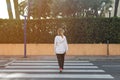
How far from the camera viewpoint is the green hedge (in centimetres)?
2259

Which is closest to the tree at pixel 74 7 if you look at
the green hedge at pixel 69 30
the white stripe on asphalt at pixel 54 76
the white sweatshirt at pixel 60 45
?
the green hedge at pixel 69 30

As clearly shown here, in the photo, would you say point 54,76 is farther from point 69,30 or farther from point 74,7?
point 74,7

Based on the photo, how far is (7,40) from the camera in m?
22.8

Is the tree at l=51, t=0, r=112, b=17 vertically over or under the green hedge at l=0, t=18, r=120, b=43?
over

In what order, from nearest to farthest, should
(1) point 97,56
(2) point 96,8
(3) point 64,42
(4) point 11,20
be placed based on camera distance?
(3) point 64,42 < (1) point 97,56 < (4) point 11,20 < (2) point 96,8

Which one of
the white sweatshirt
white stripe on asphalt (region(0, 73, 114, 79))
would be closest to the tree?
the white sweatshirt

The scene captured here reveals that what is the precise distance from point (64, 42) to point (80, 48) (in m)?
9.00

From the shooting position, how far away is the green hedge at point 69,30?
2259cm

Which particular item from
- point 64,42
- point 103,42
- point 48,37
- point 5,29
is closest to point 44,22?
point 48,37

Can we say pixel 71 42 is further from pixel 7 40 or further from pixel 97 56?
pixel 7 40

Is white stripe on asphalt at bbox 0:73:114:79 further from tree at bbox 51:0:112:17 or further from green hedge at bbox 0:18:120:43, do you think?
tree at bbox 51:0:112:17

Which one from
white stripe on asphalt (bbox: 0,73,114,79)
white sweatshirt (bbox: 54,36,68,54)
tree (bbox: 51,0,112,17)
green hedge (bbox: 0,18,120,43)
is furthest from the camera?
tree (bbox: 51,0,112,17)

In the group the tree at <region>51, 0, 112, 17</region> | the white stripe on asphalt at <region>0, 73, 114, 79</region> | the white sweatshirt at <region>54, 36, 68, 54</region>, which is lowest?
the white stripe on asphalt at <region>0, 73, 114, 79</region>

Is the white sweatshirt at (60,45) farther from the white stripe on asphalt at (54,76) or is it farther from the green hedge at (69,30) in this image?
the green hedge at (69,30)
